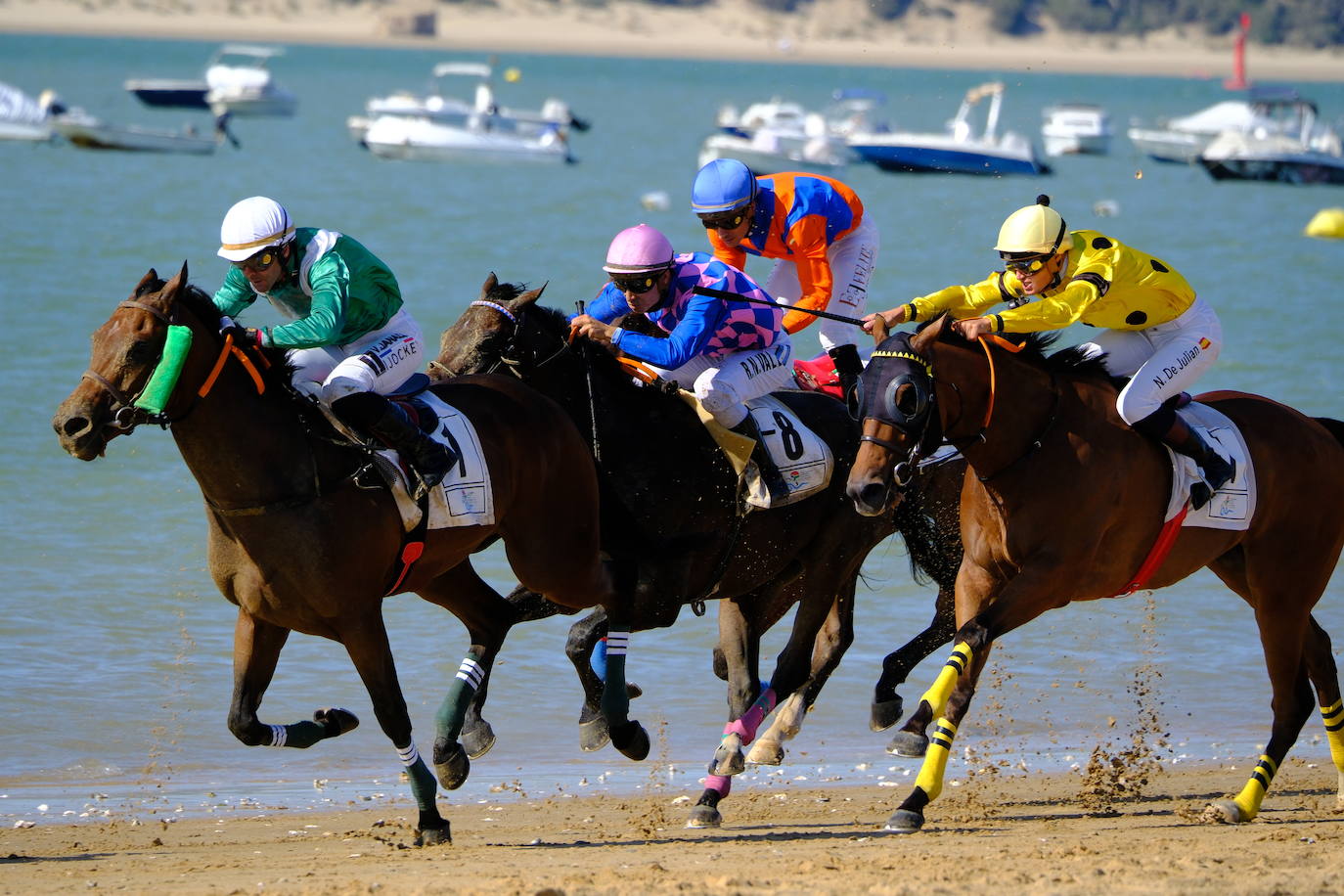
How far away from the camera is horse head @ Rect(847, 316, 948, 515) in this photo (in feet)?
24.1

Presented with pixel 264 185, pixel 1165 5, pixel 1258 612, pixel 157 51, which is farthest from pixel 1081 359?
pixel 157 51

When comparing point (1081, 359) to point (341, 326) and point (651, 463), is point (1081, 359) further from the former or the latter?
point (341, 326)

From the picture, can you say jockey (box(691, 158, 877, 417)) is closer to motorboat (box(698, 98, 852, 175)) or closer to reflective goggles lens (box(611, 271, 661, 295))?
reflective goggles lens (box(611, 271, 661, 295))

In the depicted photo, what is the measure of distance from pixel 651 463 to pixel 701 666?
9.67 feet

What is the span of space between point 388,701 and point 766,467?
90.8 inches

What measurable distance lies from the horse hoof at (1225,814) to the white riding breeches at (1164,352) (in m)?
1.74

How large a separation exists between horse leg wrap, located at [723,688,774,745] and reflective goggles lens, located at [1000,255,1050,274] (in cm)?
239

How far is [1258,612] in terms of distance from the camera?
28.6ft

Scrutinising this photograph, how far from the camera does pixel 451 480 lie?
7.91m

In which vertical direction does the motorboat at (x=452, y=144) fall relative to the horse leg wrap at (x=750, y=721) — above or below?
below

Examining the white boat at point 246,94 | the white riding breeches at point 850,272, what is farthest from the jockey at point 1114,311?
the white boat at point 246,94

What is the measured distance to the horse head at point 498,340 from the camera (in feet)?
28.7

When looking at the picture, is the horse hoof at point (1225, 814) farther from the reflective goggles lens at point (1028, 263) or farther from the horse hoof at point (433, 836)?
the horse hoof at point (433, 836)

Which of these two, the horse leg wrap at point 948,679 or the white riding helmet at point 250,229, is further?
the white riding helmet at point 250,229
